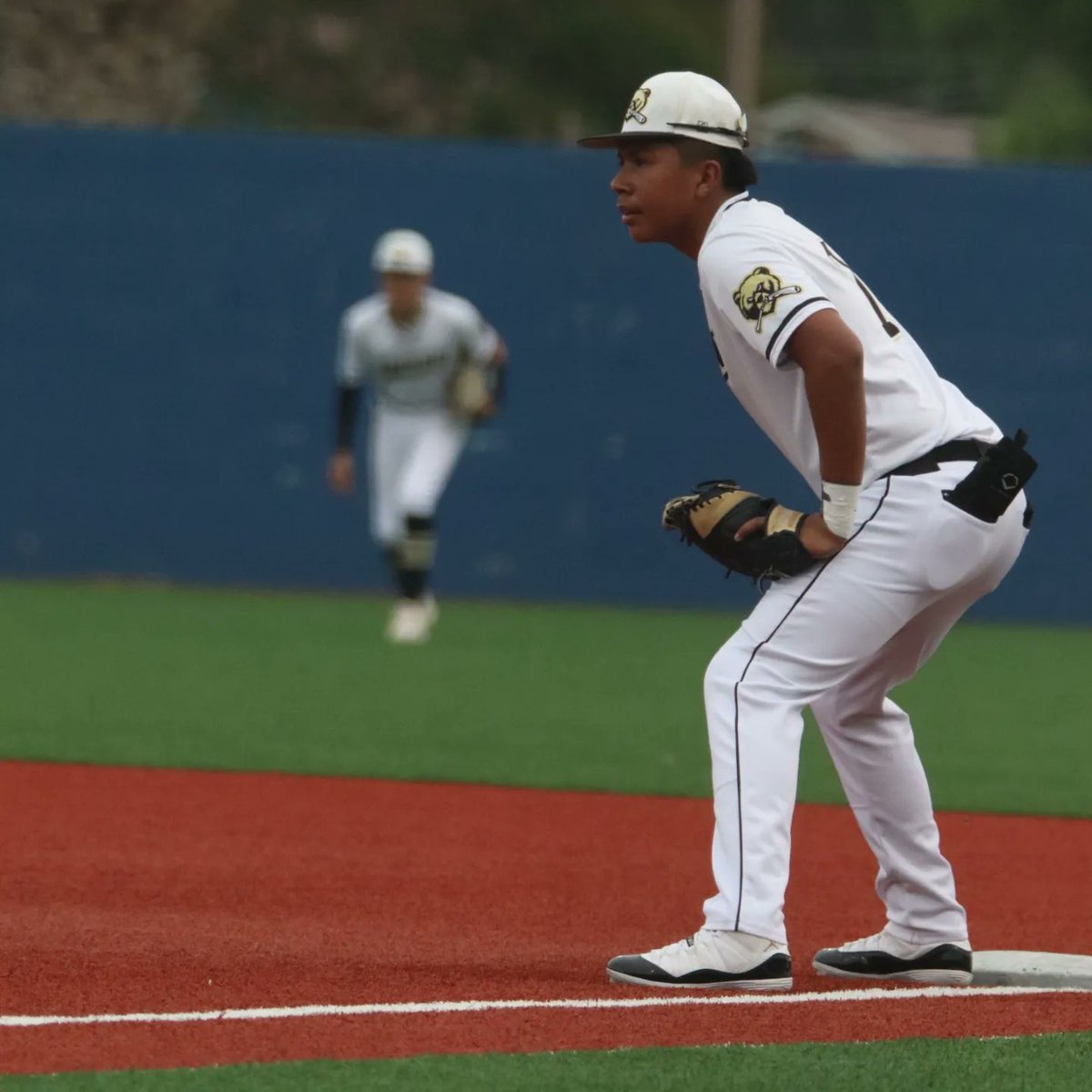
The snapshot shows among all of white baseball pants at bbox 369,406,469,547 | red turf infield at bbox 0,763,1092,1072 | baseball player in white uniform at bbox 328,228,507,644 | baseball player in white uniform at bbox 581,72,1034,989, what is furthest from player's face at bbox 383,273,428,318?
baseball player in white uniform at bbox 581,72,1034,989

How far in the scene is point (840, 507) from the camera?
16.3ft

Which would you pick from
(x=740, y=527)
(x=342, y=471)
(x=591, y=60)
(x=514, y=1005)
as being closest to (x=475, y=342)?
(x=342, y=471)

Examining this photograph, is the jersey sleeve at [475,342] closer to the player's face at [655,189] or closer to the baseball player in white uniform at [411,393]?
the baseball player in white uniform at [411,393]

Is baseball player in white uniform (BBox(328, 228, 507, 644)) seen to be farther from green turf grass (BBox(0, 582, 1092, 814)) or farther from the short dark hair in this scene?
the short dark hair

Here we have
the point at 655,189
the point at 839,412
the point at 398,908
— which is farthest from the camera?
the point at 398,908

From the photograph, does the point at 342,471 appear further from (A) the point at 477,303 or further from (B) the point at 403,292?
(A) the point at 477,303

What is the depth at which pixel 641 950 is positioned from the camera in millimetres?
5590

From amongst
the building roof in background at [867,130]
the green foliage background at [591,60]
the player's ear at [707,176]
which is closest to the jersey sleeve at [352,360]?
the player's ear at [707,176]

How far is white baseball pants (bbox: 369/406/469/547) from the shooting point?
13398mm

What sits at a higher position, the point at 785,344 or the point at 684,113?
the point at 684,113

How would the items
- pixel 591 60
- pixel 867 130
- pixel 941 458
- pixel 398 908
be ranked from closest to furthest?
pixel 941 458 < pixel 398 908 < pixel 867 130 < pixel 591 60

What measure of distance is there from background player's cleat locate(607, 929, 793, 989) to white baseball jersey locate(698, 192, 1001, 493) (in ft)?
3.33

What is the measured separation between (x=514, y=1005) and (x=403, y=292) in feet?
28.8

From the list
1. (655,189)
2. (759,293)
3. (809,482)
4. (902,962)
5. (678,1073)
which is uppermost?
(655,189)
